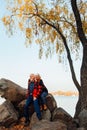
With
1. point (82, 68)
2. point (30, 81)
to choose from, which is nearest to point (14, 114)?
point (30, 81)

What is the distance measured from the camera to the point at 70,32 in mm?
21953

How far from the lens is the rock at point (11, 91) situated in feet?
55.2

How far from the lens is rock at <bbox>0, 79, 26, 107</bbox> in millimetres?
16812

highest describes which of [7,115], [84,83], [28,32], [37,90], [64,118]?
[28,32]

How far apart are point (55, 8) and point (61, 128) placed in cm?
920

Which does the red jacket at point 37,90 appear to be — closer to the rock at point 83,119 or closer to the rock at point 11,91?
the rock at point 11,91

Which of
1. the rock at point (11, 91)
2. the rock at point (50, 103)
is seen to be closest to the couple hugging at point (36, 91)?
the rock at point (50, 103)

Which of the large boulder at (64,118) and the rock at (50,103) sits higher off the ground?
the rock at (50,103)

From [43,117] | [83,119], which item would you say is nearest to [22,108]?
[43,117]

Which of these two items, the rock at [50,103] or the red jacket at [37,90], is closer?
the red jacket at [37,90]

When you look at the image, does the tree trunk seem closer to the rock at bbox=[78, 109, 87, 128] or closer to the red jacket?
the rock at bbox=[78, 109, 87, 128]

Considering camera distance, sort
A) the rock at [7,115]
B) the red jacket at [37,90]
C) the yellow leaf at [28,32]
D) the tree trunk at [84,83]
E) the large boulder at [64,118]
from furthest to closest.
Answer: the yellow leaf at [28,32] → the tree trunk at [84,83] → the rock at [7,115] → the large boulder at [64,118] → the red jacket at [37,90]

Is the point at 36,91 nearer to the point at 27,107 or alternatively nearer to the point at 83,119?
the point at 27,107

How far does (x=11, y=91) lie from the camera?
16.8 m
